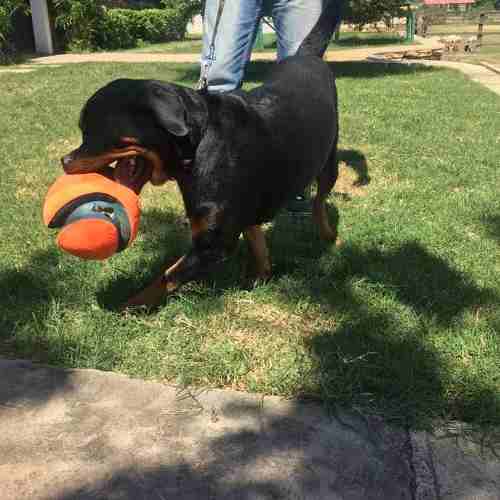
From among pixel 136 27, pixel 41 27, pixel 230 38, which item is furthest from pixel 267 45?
pixel 230 38

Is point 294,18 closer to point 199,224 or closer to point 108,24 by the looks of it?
point 199,224

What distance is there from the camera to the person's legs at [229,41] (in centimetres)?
346

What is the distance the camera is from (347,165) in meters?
5.32

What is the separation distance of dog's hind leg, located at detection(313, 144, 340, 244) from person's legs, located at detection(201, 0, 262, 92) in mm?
780

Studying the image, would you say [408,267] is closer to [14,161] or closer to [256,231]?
[256,231]

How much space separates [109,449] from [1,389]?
59 centimetres

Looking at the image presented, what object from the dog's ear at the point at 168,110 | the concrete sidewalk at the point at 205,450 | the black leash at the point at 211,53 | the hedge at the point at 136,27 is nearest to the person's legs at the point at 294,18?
the black leash at the point at 211,53

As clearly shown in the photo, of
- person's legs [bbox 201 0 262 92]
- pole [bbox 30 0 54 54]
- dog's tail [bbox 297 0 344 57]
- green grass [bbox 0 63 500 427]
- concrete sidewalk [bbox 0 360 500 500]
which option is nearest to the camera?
concrete sidewalk [bbox 0 360 500 500]

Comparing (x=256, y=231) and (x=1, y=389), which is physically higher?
(x=256, y=231)

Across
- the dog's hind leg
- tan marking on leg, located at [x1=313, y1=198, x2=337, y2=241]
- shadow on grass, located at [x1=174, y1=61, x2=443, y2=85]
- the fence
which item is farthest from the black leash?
the fence

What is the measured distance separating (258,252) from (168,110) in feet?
3.70

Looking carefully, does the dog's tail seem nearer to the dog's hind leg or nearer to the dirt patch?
the dog's hind leg

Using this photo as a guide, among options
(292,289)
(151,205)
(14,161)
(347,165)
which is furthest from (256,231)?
(14,161)

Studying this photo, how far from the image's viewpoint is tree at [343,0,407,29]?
1895cm
